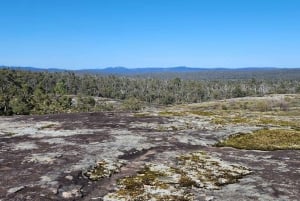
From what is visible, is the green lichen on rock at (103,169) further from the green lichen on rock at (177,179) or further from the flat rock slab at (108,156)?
the green lichen on rock at (177,179)

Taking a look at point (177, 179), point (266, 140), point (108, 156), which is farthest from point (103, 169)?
point (266, 140)

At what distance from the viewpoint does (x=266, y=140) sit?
1153 inches

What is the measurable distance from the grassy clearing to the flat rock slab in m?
1.31

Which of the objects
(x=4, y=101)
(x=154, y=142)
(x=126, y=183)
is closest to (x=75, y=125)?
(x=154, y=142)

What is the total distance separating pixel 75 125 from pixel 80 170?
15701mm

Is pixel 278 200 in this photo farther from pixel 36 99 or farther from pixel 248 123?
pixel 36 99

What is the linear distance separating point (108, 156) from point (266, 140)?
12.8m

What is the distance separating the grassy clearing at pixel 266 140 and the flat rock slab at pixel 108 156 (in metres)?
1.31

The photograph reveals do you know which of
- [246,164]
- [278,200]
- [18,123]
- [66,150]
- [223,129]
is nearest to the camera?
[278,200]

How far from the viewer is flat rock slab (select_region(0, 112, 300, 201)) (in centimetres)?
1713

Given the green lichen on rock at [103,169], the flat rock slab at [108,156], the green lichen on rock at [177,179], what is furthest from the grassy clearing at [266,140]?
the green lichen on rock at [103,169]

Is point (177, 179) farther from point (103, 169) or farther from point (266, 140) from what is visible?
point (266, 140)

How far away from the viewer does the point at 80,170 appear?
20.1m

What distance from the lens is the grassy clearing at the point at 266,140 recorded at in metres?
27.5
